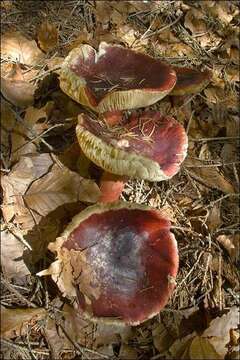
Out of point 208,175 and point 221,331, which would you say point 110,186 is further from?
point 221,331

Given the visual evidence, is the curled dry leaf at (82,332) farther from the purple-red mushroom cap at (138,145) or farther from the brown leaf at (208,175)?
the brown leaf at (208,175)

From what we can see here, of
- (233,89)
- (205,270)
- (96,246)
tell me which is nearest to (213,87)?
(233,89)

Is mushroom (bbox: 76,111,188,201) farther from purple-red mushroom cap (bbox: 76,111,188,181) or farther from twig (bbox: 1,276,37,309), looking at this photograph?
twig (bbox: 1,276,37,309)

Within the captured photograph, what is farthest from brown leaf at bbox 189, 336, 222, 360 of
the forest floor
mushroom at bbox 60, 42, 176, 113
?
mushroom at bbox 60, 42, 176, 113

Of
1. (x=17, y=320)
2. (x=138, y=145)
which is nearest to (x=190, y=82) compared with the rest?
(x=138, y=145)

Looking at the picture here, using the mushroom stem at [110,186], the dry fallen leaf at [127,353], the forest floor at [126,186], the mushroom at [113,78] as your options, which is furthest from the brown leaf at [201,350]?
the mushroom at [113,78]

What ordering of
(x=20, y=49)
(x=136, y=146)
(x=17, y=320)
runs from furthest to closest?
(x=20, y=49), (x=136, y=146), (x=17, y=320)
